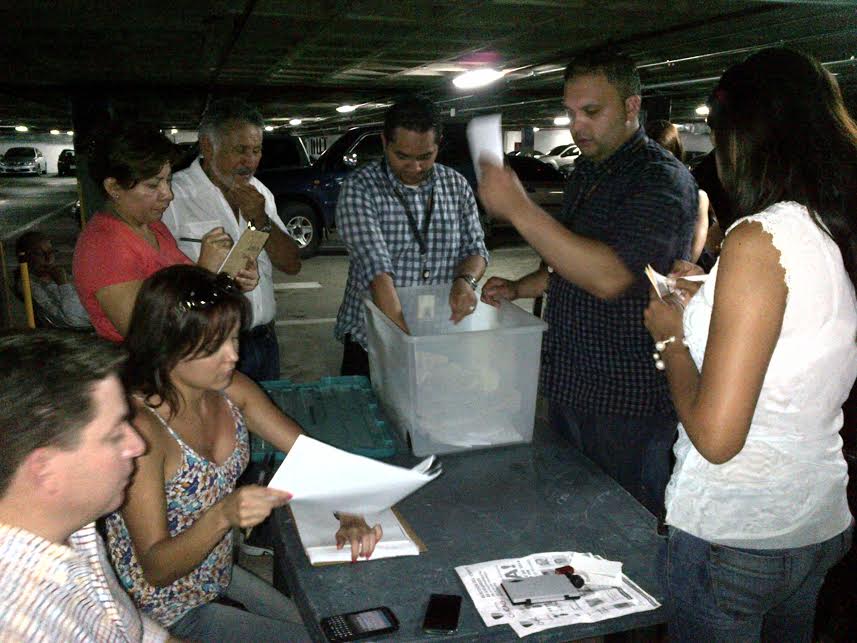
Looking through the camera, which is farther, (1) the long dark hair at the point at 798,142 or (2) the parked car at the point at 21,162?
(2) the parked car at the point at 21,162

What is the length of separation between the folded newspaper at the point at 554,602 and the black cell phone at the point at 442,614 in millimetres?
43

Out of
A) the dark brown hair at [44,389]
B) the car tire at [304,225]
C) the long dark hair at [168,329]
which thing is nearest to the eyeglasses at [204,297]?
the long dark hair at [168,329]

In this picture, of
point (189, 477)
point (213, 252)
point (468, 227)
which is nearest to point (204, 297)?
point (189, 477)

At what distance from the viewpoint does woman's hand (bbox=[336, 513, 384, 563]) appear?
1.54 m

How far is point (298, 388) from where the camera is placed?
8.38ft

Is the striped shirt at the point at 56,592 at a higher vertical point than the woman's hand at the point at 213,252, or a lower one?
lower

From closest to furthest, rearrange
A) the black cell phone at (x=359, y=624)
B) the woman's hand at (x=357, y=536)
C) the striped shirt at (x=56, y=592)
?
1. the striped shirt at (x=56, y=592)
2. the black cell phone at (x=359, y=624)
3. the woman's hand at (x=357, y=536)

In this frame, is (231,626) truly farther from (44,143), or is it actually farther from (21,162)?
(44,143)

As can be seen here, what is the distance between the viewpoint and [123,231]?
Answer: 2332 millimetres

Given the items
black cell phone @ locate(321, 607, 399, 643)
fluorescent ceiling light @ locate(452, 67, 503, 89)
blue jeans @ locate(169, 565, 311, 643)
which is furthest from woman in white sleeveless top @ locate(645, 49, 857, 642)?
fluorescent ceiling light @ locate(452, 67, 503, 89)

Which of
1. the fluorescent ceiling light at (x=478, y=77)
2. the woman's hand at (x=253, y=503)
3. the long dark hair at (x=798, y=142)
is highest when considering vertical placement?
the fluorescent ceiling light at (x=478, y=77)

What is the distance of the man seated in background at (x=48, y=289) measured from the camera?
15.9 ft

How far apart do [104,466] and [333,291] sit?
24.5ft

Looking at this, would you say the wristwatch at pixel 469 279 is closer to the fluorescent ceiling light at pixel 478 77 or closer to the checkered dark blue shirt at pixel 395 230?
the checkered dark blue shirt at pixel 395 230
